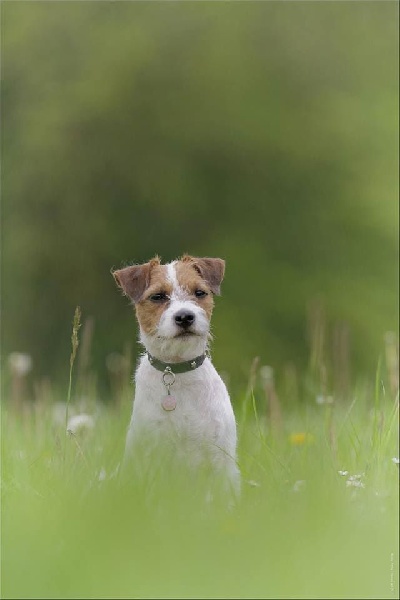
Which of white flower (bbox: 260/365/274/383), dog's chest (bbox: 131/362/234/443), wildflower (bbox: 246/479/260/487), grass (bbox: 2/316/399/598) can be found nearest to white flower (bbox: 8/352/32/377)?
grass (bbox: 2/316/399/598)

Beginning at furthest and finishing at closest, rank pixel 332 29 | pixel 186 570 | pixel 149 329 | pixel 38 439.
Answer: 1. pixel 332 29
2. pixel 38 439
3. pixel 149 329
4. pixel 186 570

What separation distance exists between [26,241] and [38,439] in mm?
1291

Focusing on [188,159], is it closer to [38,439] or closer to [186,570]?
[38,439]

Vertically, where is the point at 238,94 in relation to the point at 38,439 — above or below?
above

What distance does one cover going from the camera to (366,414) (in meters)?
4.83

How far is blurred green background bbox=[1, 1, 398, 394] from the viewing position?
4426mm

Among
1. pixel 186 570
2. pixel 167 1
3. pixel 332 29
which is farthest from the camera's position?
pixel 332 29

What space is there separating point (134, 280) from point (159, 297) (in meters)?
0.12

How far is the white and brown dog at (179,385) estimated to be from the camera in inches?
139

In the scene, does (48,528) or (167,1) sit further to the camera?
(167,1)

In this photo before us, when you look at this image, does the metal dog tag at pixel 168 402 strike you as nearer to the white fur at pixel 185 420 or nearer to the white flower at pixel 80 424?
the white fur at pixel 185 420

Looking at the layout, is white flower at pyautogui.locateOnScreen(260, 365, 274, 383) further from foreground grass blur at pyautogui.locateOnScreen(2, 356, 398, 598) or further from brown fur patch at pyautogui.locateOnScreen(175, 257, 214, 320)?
brown fur patch at pyautogui.locateOnScreen(175, 257, 214, 320)

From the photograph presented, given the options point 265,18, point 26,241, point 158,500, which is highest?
point 265,18

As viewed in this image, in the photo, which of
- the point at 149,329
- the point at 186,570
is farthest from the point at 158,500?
the point at 149,329
